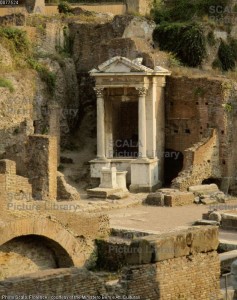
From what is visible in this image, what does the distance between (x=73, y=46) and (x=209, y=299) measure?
27758mm

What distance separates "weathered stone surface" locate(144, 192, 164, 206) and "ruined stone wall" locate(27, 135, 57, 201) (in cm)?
322

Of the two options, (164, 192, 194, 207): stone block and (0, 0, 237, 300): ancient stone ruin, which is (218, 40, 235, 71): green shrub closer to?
(0, 0, 237, 300): ancient stone ruin

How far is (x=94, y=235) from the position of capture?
22719mm

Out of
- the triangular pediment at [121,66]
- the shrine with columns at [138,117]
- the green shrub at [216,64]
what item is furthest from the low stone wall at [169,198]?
the green shrub at [216,64]

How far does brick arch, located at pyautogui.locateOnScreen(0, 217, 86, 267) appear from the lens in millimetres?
20578

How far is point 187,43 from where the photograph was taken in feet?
135

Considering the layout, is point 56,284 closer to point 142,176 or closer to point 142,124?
point 142,176

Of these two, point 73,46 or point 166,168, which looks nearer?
point 166,168

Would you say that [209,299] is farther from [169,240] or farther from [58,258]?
[58,258]

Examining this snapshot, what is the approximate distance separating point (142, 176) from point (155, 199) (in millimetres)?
3434

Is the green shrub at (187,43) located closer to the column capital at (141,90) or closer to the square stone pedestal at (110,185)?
the column capital at (141,90)

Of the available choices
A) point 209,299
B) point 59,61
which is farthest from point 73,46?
point 209,299

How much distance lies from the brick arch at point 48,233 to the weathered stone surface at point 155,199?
10979 mm

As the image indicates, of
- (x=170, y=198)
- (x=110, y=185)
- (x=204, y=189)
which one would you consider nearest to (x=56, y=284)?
(x=170, y=198)
